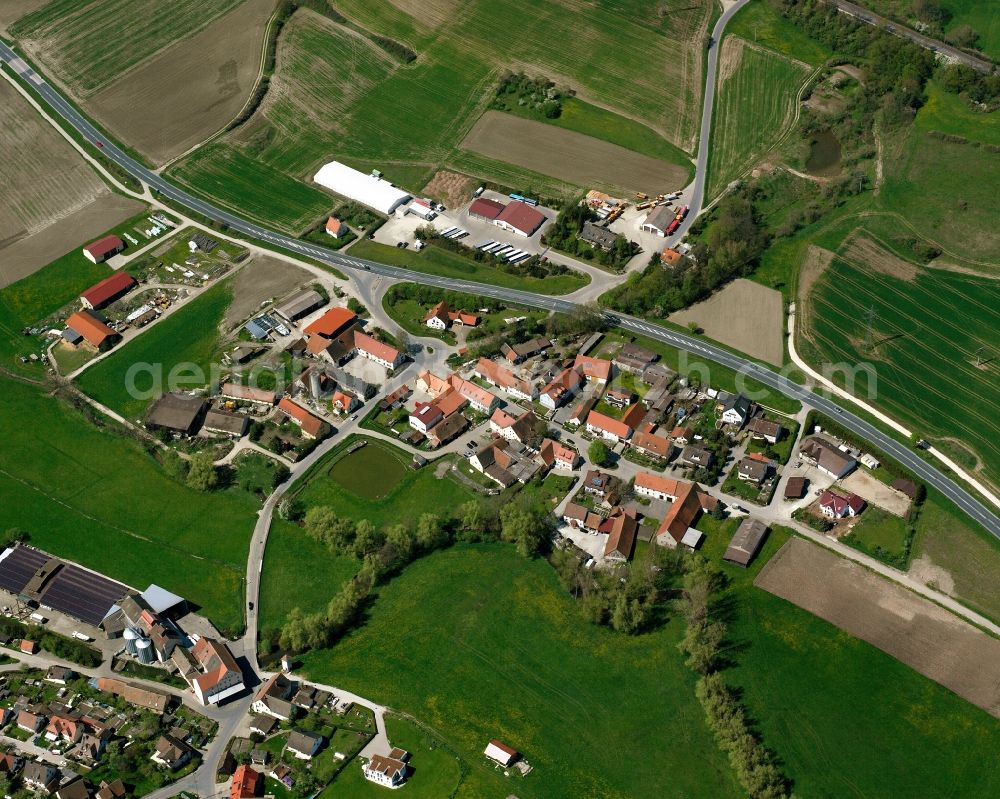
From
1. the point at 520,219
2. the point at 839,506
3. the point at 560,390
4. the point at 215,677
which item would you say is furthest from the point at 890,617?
the point at 520,219

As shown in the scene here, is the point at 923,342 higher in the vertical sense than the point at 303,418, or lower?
→ higher

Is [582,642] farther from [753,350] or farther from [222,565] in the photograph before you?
[753,350]

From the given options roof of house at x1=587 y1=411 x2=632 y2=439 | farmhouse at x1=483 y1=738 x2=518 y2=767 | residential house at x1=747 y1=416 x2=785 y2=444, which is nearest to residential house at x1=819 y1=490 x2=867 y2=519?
residential house at x1=747 y1=416 x2=785 y2=444

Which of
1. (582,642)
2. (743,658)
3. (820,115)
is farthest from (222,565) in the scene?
(820,115)

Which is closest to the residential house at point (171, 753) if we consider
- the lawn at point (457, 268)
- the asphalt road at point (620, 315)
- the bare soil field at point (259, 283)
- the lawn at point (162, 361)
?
the lawn at point (162, 361)

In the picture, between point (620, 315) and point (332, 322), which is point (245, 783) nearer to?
point (332, 322)

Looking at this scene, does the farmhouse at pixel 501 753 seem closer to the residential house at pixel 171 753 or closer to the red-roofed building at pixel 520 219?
the residential house at pixel 171 753
